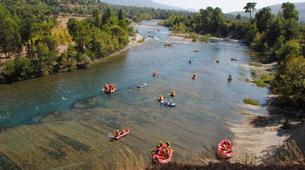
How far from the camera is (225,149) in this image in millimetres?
38844

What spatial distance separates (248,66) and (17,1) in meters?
155

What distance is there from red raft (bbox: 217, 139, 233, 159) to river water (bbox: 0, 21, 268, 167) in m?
2.32

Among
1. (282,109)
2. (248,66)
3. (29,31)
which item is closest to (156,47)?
(248,66)

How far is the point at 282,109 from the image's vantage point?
55125mm

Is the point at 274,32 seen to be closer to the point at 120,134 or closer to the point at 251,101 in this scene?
the point at 251,101

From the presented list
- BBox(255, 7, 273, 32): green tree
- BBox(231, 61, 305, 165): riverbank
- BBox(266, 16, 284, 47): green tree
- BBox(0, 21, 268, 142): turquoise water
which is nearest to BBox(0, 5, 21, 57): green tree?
BBox(0, 21, 268, 142): turquoise water

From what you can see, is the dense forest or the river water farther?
the dense forest

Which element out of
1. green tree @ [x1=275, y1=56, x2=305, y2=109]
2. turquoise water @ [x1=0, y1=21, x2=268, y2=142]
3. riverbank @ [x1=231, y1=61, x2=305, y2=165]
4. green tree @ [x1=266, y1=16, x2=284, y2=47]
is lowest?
riverbank @ [x1=231, y1=61, x2=305, y2=165]

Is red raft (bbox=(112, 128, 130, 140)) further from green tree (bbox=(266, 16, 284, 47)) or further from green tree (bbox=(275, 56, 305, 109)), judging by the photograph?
green tree (bbox=(266, 16, 284, 47))

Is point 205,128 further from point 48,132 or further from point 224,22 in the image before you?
point 224,22

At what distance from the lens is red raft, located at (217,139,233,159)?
3784 cm

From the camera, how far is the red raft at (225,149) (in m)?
37.8

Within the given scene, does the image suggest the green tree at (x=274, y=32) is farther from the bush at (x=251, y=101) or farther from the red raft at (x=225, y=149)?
the red raft at (x=225, y=149)

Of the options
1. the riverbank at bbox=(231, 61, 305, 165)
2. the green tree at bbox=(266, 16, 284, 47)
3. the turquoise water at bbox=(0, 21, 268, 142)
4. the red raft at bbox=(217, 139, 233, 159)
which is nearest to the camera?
the riverbank at bbox=(231, 61, 305, 165)
